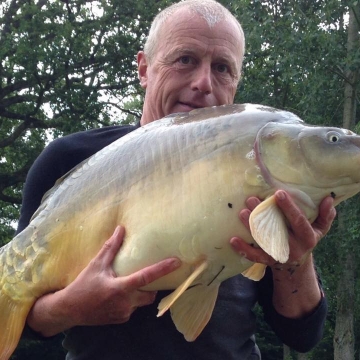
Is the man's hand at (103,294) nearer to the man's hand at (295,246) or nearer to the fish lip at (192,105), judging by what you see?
the man's hand at (295,246)

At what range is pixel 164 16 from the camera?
2494 mm

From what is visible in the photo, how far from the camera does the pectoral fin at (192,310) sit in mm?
1913

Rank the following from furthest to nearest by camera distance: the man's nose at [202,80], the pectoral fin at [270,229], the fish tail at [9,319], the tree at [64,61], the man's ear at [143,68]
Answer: the tree at [64,61] < the man's ear at [143,68] < the man's nose at [202,80] < the fish tail at [9,319] < the pectoral fin at [270,229]

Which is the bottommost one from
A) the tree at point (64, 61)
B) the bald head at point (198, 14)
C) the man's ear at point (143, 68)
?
the tree at point (64, 61)

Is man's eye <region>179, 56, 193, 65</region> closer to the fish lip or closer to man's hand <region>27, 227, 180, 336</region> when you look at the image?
the fish lip

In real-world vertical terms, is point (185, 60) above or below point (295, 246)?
above

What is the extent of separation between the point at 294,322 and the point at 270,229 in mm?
796

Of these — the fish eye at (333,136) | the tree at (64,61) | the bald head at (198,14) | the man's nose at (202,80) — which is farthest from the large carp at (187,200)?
the tree at (64,61)

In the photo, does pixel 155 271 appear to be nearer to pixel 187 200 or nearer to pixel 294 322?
pixel 187 200

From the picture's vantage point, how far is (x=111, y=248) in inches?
73.4

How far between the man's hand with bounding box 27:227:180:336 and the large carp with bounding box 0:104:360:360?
3 centimetres

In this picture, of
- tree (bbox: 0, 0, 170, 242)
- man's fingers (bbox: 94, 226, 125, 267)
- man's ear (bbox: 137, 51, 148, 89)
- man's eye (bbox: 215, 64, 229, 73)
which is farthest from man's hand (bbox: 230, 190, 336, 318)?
tree (bbox: 0, 0, 170, 242)

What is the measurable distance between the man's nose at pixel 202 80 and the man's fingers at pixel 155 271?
2.44 ft

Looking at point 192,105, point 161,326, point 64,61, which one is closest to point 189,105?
point 192,105
